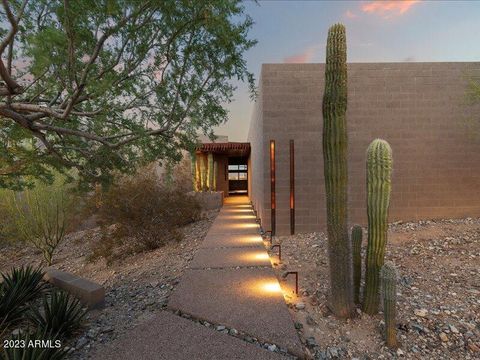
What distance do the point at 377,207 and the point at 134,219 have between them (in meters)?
6.40

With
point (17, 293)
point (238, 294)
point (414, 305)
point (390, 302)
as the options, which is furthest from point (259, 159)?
point (17, 293)

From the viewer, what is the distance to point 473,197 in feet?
26.1

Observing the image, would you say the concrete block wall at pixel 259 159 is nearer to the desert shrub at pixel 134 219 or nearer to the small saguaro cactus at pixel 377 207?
the desert shrub at pixel 134 219

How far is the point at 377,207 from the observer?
3432mm

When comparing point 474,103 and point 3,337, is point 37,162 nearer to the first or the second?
point 3,337

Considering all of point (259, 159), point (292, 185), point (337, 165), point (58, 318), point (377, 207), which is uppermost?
point (259, 159)

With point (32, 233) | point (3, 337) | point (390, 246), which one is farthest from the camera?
point (32, 233)

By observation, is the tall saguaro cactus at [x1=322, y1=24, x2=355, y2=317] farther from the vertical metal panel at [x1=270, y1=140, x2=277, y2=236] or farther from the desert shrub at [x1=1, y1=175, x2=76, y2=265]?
the desert shrub at [x1=1, y1=175, x2=76, y2=265]

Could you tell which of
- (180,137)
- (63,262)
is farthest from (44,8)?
(63,262)

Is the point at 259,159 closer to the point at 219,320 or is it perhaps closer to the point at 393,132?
the point at 393,132

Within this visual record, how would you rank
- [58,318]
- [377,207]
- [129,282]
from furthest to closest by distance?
[129,282] → [377,207] → [58,318]

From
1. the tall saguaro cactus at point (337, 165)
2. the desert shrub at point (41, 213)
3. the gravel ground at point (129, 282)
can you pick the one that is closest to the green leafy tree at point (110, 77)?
the tall saguaro cactus at point (337, 165)

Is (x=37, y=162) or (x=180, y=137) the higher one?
(x=180, y=137)

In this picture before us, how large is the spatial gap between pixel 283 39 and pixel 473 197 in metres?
7.25
